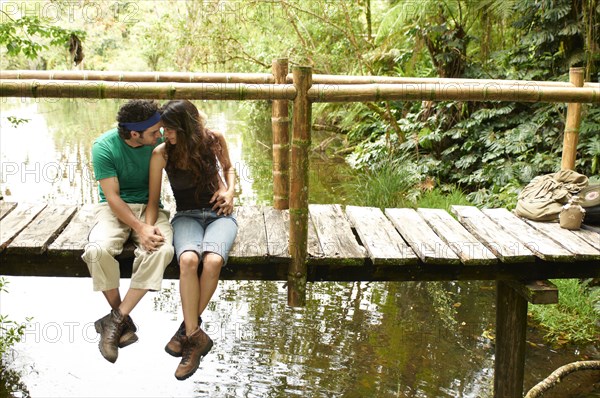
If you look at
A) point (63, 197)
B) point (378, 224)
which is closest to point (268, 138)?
point (63, 197)

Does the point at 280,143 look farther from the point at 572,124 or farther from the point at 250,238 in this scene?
the point at 572,124

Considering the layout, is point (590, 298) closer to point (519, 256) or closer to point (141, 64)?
point (519, 256)

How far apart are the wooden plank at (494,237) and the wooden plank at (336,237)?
0.73 metres

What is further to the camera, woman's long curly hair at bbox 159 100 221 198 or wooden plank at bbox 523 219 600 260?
wooden plank at bbox 523 219 600 260

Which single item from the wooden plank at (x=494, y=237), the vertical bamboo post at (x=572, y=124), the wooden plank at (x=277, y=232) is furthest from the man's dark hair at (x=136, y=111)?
the vertical bamboo post at (x=572, y=124)

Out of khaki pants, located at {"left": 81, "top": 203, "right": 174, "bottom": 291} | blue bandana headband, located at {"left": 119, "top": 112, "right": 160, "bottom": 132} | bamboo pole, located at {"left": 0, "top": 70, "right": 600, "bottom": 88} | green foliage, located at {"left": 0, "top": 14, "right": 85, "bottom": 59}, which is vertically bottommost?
khaki pants, located at {"left": 81, "top": 203, "right": 174, "bottom": 291}

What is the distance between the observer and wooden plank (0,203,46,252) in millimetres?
3152

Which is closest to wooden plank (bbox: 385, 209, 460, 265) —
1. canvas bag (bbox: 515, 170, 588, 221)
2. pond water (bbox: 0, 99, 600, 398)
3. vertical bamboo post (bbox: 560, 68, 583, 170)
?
canvas bag (bbox: 515, 170, 588, 221)

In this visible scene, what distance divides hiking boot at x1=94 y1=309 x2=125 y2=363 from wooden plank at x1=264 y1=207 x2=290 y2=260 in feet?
2.62

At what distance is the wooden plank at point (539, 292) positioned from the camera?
334cm

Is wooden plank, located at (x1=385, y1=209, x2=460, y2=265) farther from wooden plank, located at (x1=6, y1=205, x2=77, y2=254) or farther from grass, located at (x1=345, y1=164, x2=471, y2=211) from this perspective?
grass, located at (x1=345, y1=164, x2=471, y2=211)

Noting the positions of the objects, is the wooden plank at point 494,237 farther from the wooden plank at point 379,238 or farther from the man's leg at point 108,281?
the man's leg at point 108,281

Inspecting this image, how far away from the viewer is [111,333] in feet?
9.60

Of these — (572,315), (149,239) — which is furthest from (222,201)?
(572,315)
